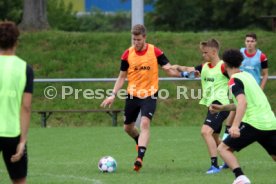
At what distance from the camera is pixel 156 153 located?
1419 cm

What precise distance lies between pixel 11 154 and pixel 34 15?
24620mm

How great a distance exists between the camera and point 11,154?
6656mm

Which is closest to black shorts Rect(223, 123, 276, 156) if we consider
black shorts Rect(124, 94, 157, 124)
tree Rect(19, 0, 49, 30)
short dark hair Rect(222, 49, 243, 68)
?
short dark hair Rect(222, 49, 243, 68)

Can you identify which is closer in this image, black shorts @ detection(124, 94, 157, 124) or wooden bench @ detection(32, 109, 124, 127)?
black shorts @ detection(124, 94, 157, 124)

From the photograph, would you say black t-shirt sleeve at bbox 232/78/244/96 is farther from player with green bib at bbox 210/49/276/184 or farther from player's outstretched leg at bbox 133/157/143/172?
player's outstretched leg at bbox 133/157/143/172

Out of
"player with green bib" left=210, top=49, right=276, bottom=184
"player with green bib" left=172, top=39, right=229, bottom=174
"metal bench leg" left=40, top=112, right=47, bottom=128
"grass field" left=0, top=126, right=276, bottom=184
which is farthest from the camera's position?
"metal bench leg" left=40, top=112, right=47, bottom=128

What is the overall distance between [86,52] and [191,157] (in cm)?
1500

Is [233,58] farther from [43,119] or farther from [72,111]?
[43,119]

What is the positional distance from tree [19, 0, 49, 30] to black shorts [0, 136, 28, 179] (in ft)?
79.2

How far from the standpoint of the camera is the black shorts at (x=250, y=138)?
8859 millimetres

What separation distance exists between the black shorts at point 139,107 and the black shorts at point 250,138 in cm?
290

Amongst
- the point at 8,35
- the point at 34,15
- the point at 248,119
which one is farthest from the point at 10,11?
the point at 8,35

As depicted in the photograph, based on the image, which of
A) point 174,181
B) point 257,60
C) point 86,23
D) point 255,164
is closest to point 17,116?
point 174,181

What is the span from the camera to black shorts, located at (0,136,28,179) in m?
6.63
